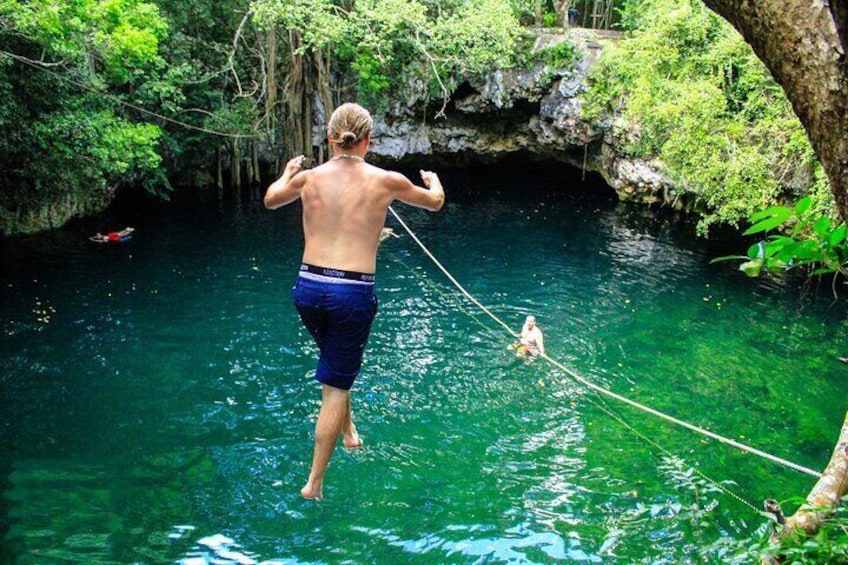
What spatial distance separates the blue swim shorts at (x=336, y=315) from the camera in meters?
2.75

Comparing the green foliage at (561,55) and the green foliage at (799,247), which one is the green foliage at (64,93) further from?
the green foliage at (561,55)

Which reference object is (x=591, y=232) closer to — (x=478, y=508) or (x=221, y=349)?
(x=221, y=349)

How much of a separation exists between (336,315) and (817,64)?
1.94 meters

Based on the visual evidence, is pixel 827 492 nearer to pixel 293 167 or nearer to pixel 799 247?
pixel 799 247

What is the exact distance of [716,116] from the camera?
1276 cm

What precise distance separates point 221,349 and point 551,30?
1454 centimetres

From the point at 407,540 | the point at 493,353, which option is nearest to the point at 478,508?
the point at 407,540

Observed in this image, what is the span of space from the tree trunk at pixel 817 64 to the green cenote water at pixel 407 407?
2444 mm

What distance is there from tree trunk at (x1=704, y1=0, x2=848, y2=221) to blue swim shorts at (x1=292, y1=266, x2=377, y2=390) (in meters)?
1.77

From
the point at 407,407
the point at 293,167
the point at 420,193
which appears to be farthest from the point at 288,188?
the point at 407,407

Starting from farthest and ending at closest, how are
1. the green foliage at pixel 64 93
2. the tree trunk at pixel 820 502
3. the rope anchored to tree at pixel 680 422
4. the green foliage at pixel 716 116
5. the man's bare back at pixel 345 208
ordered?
the green foliage at pixel 716 116 → the green foliage at pixel 64 93 → the rope anchored to tree at pixel 680 422 → the man's bare back at pixel 345 208 → the tree trunk at pixel 820 502

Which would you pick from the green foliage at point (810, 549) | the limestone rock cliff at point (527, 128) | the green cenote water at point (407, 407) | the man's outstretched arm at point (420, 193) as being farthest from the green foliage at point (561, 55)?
the green foliage at point (810, 549)

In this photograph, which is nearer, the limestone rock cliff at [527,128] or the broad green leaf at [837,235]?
the broad green leaf at [837,235]

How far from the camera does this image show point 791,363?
9789mm
